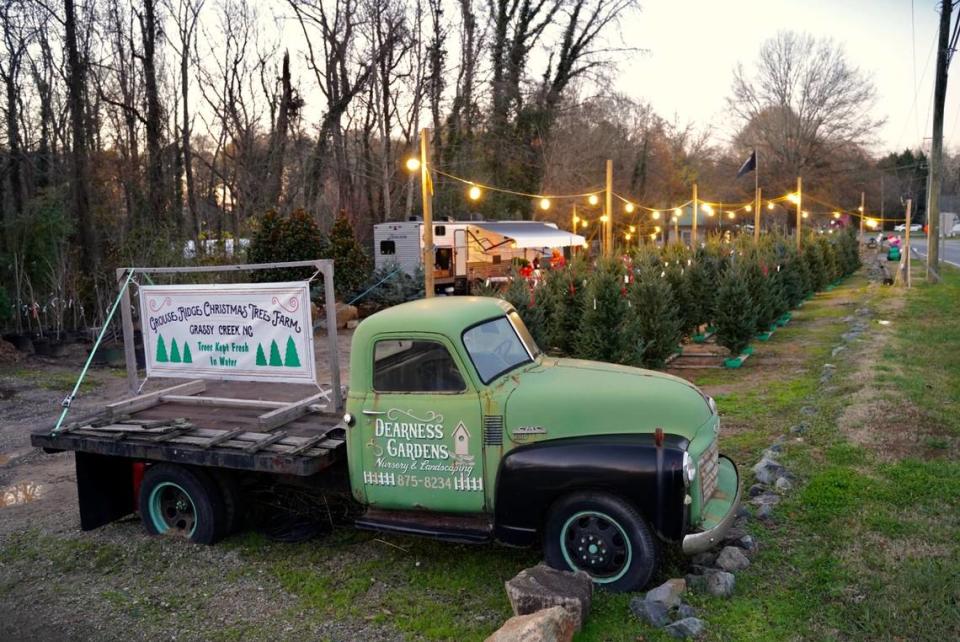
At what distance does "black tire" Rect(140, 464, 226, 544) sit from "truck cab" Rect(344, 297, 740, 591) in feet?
4.50

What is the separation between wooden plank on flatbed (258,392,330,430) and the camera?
5852mm

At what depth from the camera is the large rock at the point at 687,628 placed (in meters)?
4.02

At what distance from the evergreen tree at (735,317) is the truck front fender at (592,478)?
375 inches

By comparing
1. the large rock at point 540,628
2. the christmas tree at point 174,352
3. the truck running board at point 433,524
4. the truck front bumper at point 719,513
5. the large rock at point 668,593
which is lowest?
the large rock at point 668,593

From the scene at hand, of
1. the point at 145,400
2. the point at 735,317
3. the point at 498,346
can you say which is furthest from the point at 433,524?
the point at 735,317

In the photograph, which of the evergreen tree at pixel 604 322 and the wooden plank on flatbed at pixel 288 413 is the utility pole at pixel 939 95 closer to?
the evergreen tree at pixel 604 322

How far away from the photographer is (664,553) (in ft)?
16.7

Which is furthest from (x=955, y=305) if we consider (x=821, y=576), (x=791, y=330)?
(x=821, y=576)

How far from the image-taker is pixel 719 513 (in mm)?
4668

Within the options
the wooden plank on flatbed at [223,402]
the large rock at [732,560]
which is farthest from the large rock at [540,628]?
the wooden plank on flatbed at [223,402]

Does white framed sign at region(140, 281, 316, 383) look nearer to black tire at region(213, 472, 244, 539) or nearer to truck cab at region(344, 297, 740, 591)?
black tire at region(213, 472, 244, 539)

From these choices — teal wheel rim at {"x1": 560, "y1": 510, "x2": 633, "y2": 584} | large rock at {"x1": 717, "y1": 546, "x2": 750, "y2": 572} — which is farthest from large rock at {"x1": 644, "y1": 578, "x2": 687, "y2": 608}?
large rock at {"x1": 717, "y1": 546, "x2": 750, "y2": 572}

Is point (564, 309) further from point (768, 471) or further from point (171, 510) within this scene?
point (171, 510)

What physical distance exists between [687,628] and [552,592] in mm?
753
